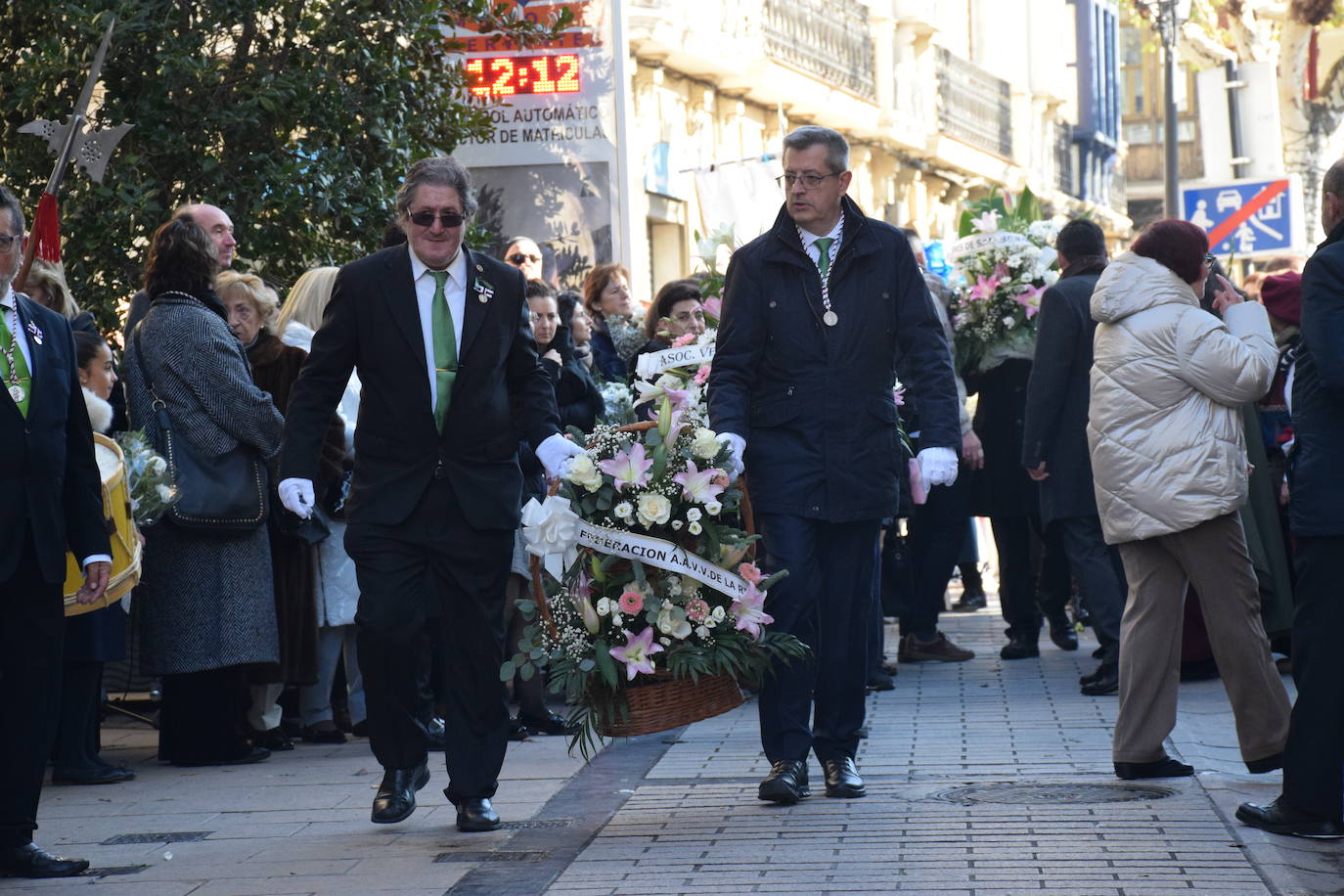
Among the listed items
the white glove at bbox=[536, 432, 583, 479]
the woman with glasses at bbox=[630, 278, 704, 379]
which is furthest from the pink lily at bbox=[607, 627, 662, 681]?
the woman with glasses at bbox=[630, 278, 704, 379]

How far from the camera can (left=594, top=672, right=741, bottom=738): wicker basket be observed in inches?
271

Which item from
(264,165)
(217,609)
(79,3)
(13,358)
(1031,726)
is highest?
(79,3)

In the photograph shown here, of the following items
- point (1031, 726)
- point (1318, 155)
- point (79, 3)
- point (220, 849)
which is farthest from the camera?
point (1318, 155)

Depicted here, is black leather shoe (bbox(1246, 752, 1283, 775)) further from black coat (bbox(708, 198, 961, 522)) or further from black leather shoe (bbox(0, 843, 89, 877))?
black leather shoe (bbox(0, 843, 89, 877))

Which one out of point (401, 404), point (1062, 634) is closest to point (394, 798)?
point (401, 404)

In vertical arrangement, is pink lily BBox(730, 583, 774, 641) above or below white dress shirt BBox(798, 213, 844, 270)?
below

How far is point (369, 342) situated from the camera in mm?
6855

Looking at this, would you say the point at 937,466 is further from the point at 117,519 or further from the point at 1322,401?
the point at 117,519

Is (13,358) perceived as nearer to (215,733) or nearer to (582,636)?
(582,636)

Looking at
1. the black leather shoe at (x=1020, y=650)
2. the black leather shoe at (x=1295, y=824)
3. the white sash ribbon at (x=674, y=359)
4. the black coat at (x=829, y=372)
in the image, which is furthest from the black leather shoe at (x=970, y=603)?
the black leather shoe at (x=1295, y=824)

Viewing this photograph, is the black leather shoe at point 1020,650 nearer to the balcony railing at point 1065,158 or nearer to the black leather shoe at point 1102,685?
the black leather shoe at point 1102,685

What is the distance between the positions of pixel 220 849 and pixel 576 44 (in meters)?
10.2

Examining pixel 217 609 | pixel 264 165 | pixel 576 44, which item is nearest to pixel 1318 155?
pixel 576 44

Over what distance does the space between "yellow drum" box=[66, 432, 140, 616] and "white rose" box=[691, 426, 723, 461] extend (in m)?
2.09
